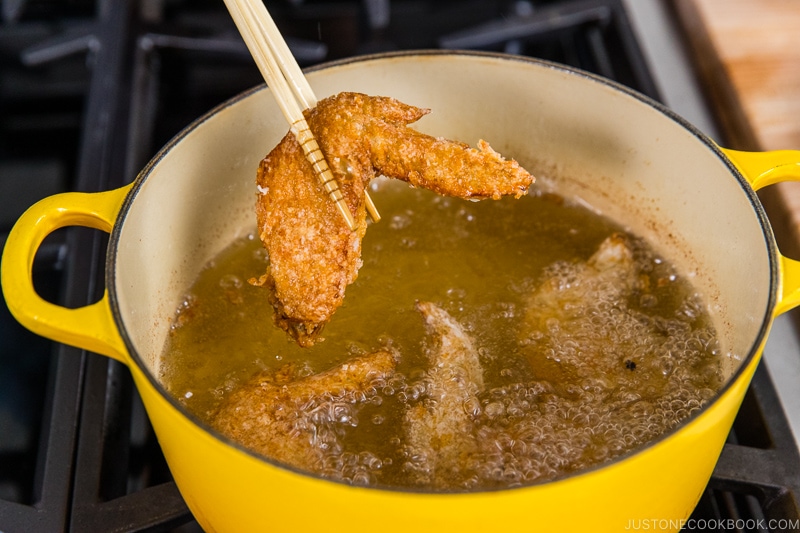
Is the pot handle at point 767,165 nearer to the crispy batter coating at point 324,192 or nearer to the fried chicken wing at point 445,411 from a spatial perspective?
the crispy batter coating at point 324,192

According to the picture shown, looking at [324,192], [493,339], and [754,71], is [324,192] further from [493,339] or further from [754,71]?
[754,71]

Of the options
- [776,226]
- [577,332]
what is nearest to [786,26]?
[776,226]

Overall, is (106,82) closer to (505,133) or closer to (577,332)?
(505,133)

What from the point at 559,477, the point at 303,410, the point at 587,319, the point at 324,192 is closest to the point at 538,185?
the point at 587,319

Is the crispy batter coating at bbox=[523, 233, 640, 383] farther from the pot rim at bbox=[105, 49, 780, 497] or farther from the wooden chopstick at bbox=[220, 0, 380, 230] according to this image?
the wooden chopstick at bbox=[220, 0, 380, 230]

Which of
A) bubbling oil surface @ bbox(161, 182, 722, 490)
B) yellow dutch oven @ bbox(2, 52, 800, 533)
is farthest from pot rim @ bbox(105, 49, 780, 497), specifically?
bubbling oil surface @ bbox(161, 182, 722, 490)

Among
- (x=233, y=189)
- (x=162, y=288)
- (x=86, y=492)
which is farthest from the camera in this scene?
(x=233, y=189)
